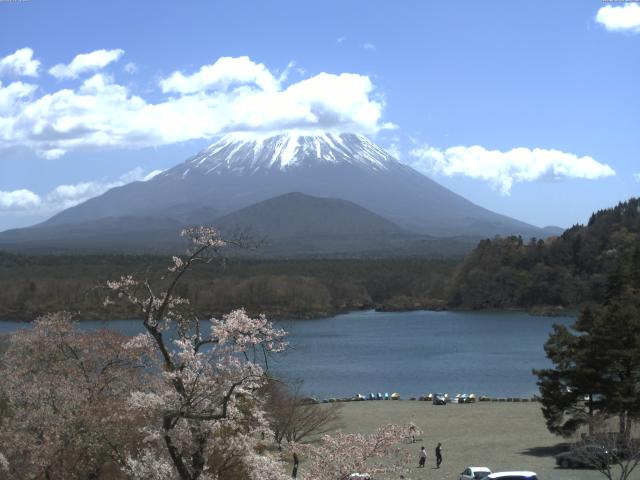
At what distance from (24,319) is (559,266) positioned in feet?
145

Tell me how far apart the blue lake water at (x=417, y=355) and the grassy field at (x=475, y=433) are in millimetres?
3317

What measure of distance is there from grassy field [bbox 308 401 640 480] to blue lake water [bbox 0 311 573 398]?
10.9 ft

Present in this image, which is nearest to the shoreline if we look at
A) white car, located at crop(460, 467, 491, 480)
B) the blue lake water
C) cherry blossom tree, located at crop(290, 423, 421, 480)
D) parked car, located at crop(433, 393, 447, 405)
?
the blue lake water

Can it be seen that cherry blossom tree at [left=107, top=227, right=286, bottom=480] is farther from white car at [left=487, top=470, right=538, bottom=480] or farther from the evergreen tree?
the evergreen tree

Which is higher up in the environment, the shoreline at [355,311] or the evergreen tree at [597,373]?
the evergreen tree at [597,373]

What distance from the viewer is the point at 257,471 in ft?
23.6

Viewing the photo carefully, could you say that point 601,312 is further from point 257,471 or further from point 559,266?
point 559,266

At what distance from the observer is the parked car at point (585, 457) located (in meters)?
12.3

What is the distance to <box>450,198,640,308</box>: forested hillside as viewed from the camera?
230ft

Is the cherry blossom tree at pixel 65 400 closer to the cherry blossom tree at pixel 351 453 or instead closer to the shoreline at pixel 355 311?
the cherry blossom tree at pixel 351 453

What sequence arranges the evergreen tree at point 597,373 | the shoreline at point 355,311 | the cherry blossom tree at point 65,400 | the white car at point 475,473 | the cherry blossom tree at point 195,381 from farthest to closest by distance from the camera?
the shoreline at point 355,311, the evergreen tree at point 597,373, the white car at point 475,473, the cherry blossom tree at point 65,400, the cherry blossom tree at point 195,381

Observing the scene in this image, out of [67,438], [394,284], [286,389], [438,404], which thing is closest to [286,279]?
[394,284]

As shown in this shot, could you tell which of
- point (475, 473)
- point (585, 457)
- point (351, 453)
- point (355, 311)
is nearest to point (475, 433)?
point (475, 473)

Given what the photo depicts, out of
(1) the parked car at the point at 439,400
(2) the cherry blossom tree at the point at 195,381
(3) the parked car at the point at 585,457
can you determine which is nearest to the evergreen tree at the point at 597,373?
(3) the parked car at the point at 585,457
